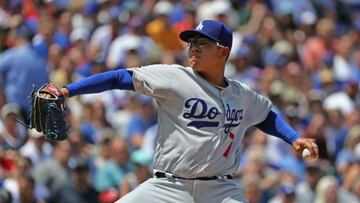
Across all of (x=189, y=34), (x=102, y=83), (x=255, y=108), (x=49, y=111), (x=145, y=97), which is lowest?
(x=145, y=97)

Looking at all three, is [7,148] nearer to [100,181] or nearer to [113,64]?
[100,181]

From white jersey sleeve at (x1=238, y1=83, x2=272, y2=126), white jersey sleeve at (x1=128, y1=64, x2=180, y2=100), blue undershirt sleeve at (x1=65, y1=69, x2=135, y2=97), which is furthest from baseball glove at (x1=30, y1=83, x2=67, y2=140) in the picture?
white jersey sleeve at (x1=238, y1=83, x2=272, y2=126)

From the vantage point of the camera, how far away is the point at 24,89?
39.9ft

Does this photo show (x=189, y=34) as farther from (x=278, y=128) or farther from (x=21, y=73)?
(x=21, y=73)

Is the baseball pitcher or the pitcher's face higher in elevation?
the pitcher's face

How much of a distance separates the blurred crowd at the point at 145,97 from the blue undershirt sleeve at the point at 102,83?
3.66 m

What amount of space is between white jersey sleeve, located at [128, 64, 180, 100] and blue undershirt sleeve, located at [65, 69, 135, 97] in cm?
5

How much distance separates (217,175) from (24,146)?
4.81 m

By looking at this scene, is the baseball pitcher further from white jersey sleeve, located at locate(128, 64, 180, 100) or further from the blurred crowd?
the blurred crowd

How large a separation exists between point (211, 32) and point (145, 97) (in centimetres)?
647

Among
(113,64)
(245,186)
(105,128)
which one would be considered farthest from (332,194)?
(113,64)

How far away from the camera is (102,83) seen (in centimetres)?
663

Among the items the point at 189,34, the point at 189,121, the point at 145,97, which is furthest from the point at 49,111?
the point at 145,97

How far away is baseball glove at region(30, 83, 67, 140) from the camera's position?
21.6ft
